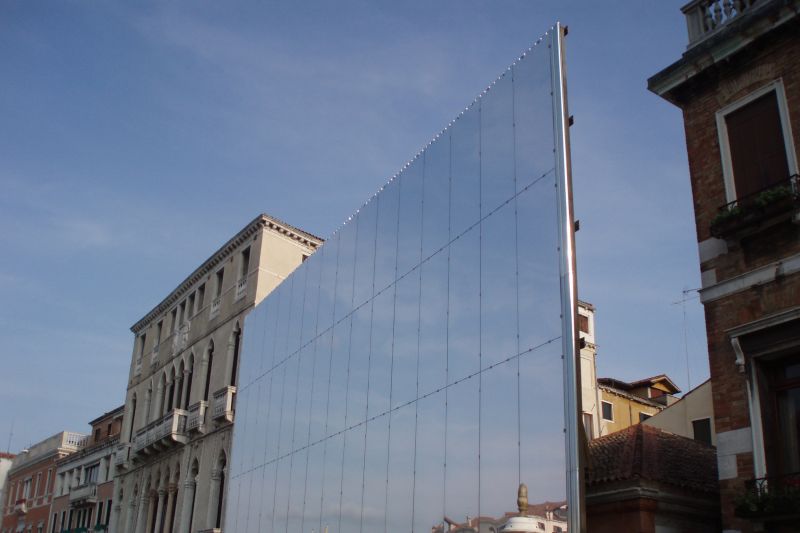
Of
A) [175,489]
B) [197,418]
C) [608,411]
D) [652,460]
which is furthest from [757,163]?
[175,489]

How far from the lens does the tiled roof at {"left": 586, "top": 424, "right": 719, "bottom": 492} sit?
1293cm

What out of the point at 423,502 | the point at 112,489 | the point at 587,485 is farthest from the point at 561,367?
the point at 112,489

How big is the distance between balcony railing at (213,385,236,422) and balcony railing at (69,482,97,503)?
17.7m

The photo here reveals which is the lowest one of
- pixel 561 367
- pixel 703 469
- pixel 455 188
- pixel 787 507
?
pixel 787 507

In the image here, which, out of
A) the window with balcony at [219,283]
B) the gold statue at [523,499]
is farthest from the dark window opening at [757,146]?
the window with balcony at [219,283]

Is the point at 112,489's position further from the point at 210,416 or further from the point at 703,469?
the point at 703,469

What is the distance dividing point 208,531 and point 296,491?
8079 mm

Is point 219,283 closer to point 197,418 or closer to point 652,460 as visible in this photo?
point 197,418

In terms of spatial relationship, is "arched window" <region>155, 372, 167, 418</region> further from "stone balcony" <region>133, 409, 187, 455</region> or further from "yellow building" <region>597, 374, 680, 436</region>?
"yellow building" <region>597, 374, 680, 436</region>

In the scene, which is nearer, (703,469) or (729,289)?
(729,289)

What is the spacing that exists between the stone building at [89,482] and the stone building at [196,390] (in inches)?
141

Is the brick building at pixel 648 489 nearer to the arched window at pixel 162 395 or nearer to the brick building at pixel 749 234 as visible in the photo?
the brick building at pixel 749 234

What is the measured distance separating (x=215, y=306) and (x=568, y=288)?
23.3 m

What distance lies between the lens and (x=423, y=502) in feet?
51.7
